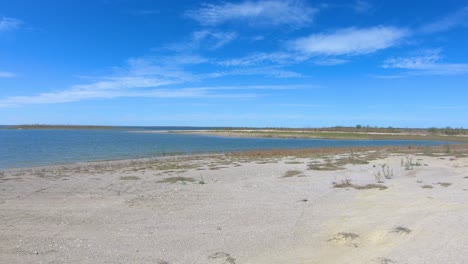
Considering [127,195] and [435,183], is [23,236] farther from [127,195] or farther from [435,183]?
[435,183]

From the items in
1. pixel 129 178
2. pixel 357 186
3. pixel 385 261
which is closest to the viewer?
pixel 385 261

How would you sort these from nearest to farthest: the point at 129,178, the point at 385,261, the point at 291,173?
1. the point at 385,261
2. the point at 129,178
3. the point at 291,173

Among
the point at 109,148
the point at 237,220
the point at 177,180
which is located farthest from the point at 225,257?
the point at 109,148

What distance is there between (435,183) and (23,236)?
17208mm

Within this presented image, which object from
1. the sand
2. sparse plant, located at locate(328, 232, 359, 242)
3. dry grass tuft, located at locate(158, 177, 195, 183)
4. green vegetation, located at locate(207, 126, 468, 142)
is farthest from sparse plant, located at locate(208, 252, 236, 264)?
green vegetation, located at locate(207, 126, 468, 142)

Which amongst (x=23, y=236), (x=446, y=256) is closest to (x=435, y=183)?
(x=446, y=256)

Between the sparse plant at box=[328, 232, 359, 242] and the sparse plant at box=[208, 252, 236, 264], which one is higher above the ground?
the sparse plant at box=[328, 232, 359, 242]

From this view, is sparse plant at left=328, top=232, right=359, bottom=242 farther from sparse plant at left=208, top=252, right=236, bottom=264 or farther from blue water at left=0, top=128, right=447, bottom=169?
blue water at left=0, top=128, right=447, bottom=169

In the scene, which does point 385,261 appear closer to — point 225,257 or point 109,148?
point 225,257

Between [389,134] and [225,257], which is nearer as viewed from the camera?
[225,257]

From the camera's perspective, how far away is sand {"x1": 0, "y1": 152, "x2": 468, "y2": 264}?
9102 mm

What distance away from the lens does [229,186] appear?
19.2 m

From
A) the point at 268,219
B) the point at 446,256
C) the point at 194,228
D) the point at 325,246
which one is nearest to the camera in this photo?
the point at 446,256

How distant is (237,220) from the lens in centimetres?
1229
